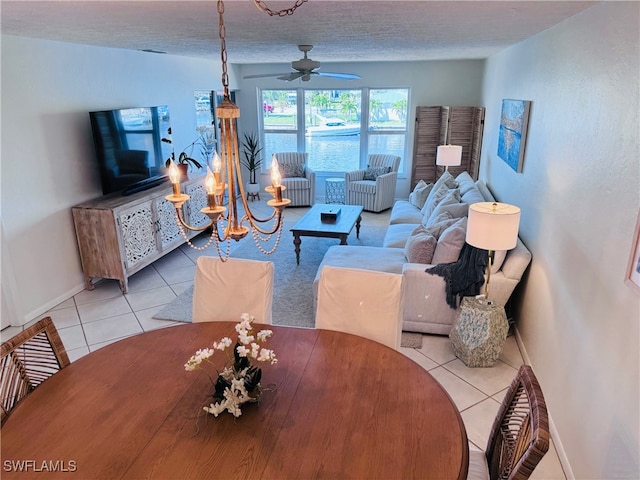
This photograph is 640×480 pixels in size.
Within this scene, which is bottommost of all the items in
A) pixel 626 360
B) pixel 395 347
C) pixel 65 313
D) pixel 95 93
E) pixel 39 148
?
pixel 65 313

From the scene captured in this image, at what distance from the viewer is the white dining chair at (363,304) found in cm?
221

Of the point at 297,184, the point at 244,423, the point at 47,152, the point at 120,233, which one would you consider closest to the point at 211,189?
the point at 244,423

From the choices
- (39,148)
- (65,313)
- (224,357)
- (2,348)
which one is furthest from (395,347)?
(39,148)

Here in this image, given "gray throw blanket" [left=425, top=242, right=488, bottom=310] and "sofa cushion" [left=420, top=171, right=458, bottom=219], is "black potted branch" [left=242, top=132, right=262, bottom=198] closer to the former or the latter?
"sofa cushion" [left=420, top=171, right=458, bottom=219]

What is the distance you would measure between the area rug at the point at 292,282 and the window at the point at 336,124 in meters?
2.17

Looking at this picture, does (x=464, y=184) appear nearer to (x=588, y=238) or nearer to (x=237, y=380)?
(x=588, y=238)

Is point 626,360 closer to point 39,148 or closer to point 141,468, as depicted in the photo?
point 141,468

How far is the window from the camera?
7.65m

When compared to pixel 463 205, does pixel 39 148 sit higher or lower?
higher

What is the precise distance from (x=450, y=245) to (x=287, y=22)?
200cm

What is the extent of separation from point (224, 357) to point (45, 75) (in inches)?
131

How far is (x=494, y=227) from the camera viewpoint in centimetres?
277

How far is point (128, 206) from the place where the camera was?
425 cm

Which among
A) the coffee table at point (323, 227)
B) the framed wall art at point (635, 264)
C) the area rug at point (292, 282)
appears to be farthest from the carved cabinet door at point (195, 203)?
the framed wall art at point (635, 264)
